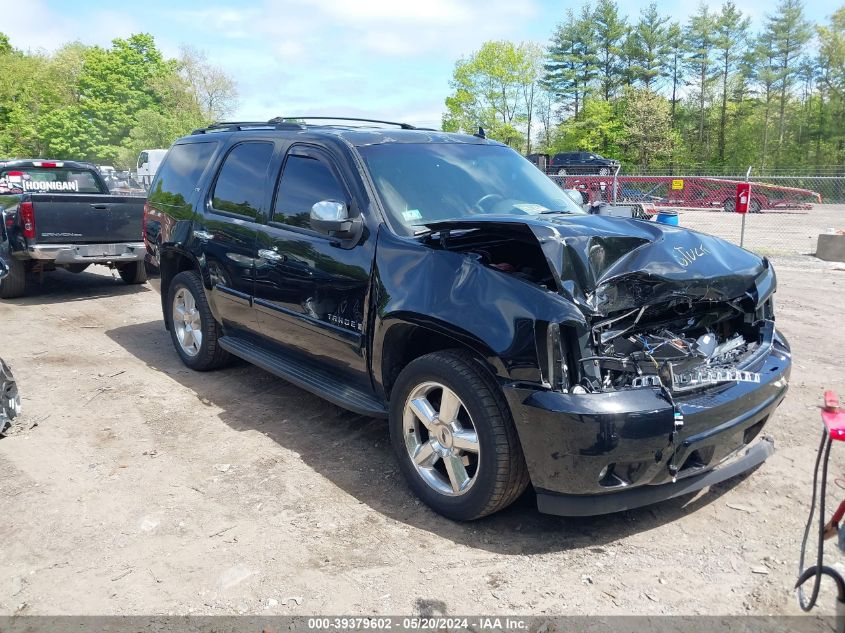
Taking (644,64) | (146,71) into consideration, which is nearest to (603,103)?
(644,64)

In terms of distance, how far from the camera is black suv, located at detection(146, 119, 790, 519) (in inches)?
116

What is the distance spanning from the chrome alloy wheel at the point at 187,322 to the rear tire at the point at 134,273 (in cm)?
442

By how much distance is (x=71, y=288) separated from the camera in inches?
407

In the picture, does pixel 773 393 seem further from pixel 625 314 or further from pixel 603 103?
pixel 603 103

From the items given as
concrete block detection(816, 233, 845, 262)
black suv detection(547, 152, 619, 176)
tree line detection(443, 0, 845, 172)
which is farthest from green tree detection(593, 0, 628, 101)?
concrete block detection(816, 233, 845, 262)

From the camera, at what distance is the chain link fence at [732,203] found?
17750 millimetres

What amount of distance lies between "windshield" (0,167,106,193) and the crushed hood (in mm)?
9421

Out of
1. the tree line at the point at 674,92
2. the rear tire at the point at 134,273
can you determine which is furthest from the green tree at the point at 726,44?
the rear tire at the point at 134,273

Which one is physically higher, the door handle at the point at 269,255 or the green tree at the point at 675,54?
the green tree at the point at 675,54

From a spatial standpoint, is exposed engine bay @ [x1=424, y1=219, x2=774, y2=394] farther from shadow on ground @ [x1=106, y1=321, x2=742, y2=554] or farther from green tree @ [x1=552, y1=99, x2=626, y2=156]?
green tree @ [x1=552, y1=99, x2=626, y2=156]

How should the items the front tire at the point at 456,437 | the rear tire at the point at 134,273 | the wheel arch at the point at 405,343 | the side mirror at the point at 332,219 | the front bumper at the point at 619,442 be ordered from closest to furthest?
the front bumper at the point at 619,442, the front tire at the point at 456,437, the wheel arch at the point at 405,343, the side mirror at the point at 332,219, the rear tire at the point at 134,273

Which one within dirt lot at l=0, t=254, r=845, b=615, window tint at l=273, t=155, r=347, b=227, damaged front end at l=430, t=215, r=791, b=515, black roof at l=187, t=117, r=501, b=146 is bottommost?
dirt lot at l=0, t=254, r=845, b=615

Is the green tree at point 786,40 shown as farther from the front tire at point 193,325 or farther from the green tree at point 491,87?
the front tire at point 193,325

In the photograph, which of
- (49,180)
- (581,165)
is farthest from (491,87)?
(49,180)
